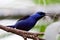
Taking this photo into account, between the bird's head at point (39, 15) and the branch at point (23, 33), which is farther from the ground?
the bird's head at point (39, 15)

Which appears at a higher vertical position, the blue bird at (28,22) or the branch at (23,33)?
the blue bird at (28,22)

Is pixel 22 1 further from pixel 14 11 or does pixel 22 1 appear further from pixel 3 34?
pixel 3 34

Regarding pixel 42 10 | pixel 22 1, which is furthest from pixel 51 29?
pixel 22 1

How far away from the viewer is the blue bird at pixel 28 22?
1021 millimetres

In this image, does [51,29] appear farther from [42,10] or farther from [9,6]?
[9,6]

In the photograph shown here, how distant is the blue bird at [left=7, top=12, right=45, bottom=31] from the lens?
102cm

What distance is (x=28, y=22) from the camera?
103cm

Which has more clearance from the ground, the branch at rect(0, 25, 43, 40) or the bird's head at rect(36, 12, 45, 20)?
the bird's head at rect(36, 12, 45, 20)

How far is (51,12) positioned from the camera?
3.31 ft

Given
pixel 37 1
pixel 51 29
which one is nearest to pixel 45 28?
pixel 51 29

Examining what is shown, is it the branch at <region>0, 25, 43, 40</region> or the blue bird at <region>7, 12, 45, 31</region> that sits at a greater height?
the blue bird at <region>7, 12, 45, 31</region>

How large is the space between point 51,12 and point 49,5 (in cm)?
4

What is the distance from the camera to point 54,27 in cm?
102

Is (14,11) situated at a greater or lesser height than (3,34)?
greater
